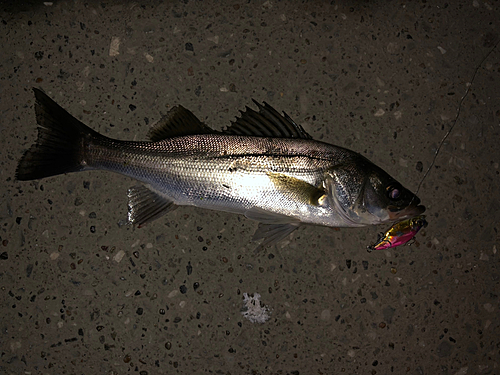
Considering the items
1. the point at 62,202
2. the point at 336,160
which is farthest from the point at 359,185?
the point at 62,202

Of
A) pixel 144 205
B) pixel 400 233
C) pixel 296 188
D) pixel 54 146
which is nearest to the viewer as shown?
pixel 296 188

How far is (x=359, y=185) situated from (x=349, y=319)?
118 cm

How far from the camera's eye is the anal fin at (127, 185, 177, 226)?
2.67 meters

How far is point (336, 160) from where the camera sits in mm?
2518

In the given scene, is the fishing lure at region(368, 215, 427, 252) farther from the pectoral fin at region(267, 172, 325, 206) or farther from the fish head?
the pectoral fin at region(267, 172, 325, 206)

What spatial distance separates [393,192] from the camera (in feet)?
8.10

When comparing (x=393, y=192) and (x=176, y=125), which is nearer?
(x=393, y=192)

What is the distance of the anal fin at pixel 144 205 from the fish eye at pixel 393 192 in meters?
1.49

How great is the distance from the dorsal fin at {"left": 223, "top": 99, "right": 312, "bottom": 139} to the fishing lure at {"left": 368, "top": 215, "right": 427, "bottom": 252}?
3.40 feet

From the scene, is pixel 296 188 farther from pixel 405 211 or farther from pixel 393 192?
pixel 405 211

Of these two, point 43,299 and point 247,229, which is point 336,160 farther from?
point 43,299

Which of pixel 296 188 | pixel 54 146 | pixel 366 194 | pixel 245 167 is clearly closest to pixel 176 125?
pixel 245 167

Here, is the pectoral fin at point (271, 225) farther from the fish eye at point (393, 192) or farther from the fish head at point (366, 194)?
the fish eye at point (393, 192)

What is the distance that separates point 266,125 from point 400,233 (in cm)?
137
